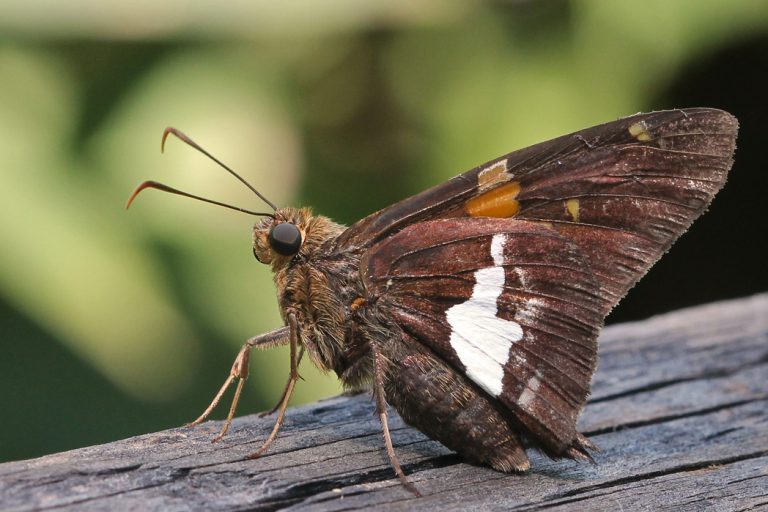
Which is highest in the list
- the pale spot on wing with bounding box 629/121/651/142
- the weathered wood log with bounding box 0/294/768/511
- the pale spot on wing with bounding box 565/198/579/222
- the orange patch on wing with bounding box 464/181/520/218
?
the pale spot on wing with bounding box 629/121/651/142


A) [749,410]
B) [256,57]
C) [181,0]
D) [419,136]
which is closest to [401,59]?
[419,136]

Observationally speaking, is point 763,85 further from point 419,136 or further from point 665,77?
point 419,136

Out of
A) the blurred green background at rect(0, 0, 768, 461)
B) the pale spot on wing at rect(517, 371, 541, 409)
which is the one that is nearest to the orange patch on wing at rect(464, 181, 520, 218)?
the pale spot on wing at rect(517, 371, 541, 409)

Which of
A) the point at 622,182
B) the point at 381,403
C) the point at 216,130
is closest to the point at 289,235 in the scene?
the point at 381,403

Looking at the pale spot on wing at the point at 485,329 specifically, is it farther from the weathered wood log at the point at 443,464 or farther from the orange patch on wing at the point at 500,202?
the weathered wood log at the point at 443,464

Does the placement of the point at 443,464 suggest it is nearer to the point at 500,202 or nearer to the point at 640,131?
the point at 500,202

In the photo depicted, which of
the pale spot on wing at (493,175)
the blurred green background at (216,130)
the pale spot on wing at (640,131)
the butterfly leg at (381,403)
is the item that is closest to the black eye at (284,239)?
the butterfly leg at (381,403)

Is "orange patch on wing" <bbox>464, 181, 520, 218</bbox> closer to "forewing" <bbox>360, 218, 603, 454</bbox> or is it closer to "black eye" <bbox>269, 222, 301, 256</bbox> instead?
"forewing" <bbox>360, 218, 603, 454</bbox>
